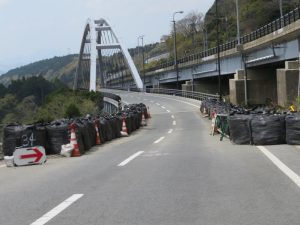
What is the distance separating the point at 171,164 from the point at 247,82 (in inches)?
1739

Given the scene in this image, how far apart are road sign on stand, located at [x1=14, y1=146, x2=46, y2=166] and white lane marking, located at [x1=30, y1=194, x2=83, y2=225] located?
647 centimetres

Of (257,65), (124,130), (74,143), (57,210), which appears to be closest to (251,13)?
(257,65)

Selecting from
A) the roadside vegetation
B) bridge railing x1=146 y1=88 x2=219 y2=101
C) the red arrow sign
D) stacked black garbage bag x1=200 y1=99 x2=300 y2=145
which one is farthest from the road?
bridge railing x1=146 y1=88 x2=219 y2=101

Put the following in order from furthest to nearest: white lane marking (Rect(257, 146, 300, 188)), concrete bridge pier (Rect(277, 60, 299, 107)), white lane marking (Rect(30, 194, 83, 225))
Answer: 1. concrete bridge pier (Rect(277, 60, 299, 107))
2. white lane marking (Rect(257, 146, 300, 188))
3. white lane marking (Rect(30, 194, 83, 225))

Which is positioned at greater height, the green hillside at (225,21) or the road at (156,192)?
the green hillside at (225,21)

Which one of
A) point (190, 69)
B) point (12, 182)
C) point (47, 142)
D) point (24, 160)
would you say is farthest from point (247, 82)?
point (12, 182)

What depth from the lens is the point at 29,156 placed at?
1491cm

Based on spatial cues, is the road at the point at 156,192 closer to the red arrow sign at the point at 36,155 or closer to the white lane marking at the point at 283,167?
the white lane marking at the point at 283,167

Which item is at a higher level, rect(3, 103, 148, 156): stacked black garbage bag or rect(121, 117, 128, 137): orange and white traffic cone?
rect(3, 103, 148, 156): stacked black garbage bag

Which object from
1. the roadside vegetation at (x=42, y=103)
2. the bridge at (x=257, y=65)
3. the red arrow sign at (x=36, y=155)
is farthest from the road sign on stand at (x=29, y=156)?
the bridge at (x=257, y=65)

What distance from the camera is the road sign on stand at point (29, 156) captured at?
14798 millimetres

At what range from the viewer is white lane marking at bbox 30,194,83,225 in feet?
22.3

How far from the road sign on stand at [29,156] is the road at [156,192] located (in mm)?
629

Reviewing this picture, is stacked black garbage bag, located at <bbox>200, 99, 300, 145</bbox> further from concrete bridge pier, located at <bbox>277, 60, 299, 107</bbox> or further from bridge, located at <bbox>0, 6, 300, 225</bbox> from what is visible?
concrete bridge pier, located at <bbox>277, 60, 299, 107</bbox>
